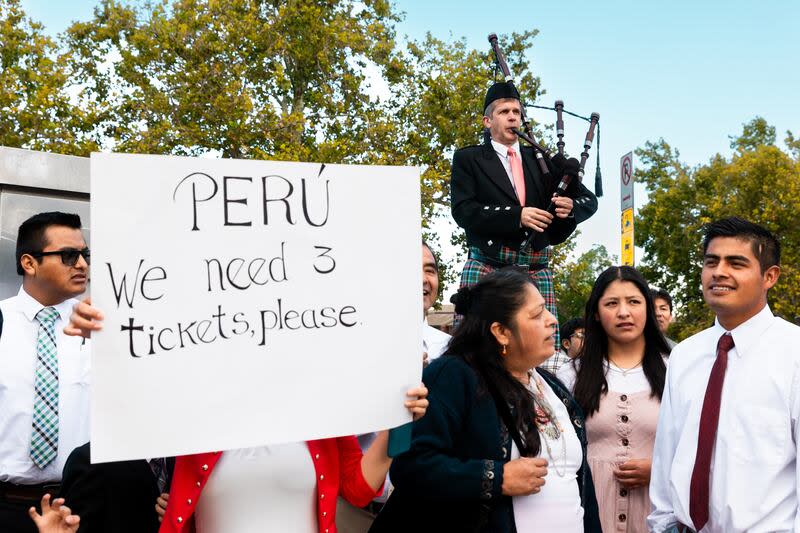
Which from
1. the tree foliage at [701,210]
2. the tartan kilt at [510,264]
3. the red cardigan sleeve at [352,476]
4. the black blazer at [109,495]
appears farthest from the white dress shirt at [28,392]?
the tree foliage at [701,210]

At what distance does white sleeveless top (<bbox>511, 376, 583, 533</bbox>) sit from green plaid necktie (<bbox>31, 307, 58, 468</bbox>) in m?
1.84

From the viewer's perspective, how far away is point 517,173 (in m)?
4.84

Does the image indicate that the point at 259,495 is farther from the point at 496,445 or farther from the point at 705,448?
the point at 705,448

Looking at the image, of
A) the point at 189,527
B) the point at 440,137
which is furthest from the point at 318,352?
the point at 440,137

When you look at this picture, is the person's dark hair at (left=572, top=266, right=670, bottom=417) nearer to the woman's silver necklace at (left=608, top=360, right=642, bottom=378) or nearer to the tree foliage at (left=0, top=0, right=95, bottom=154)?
the woman's silver necklace at (left=608, top=360, right=642, bottom=378)

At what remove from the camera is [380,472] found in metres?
2.65

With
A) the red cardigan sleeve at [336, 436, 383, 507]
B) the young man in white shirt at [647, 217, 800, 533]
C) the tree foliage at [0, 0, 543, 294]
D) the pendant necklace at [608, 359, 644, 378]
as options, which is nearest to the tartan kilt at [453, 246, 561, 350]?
the pendant necklace at [608, 359, 644, 378]

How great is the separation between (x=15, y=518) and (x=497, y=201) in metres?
2.91

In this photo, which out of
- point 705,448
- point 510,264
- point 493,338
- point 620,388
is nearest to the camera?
point 705,448

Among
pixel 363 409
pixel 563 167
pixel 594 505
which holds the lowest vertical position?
pixel 594 505

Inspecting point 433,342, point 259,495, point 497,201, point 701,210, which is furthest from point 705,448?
point 701,210

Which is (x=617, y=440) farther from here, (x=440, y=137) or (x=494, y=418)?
(x=440, y=137)

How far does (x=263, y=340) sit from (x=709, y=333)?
1.93 m

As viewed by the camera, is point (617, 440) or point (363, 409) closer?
point (363, 409)
